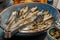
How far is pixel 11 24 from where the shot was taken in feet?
3.13

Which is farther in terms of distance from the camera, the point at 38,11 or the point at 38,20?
the point at 38,11

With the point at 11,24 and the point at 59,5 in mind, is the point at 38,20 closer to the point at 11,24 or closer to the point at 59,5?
the point at 11,24

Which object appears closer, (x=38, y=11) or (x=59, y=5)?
(x=38, y=11)

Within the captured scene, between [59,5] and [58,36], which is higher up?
[58,36]

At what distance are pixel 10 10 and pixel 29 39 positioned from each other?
283 millimetres

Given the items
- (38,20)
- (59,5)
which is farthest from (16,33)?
(59,5)

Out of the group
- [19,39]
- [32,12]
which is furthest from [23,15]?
[19,39]

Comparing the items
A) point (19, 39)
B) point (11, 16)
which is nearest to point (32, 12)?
point (11, 16)

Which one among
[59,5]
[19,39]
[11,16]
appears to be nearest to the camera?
[19,39]

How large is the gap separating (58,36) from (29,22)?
0.79ft

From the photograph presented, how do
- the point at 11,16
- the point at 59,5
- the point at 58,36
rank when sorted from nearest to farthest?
the point at 58,36
the point at 11,16
the point at 59,5

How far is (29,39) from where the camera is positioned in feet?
3.10

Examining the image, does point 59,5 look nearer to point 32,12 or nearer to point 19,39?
Result: point 32,12

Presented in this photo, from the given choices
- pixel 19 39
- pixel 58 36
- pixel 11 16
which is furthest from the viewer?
pixel 11 16
